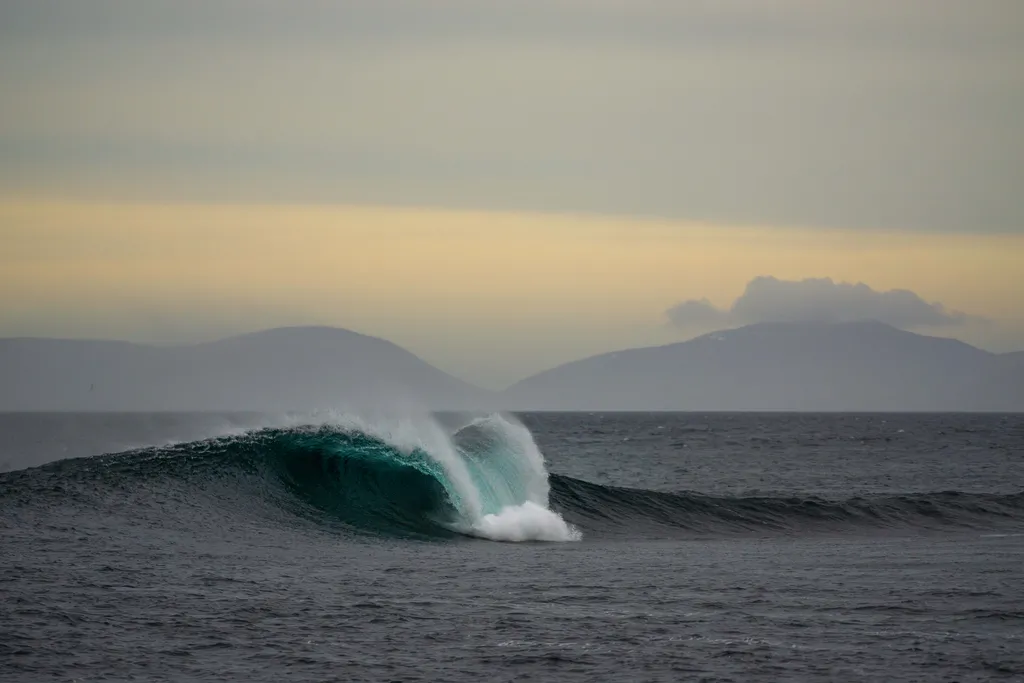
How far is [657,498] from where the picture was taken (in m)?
27.3

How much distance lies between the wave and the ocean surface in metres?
0.07

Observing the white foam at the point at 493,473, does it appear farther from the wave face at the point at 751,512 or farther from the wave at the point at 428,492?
the wave face at the point at 751,512

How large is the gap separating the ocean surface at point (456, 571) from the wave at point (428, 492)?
7 centimetres

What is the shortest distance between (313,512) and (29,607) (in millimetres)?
9050

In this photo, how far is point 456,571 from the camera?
55.2ft

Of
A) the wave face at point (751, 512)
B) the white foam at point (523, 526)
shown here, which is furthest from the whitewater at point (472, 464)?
the wave face at point (751, 512)

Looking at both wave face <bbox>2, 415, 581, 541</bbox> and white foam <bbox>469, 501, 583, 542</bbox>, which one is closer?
white foam <bbox>469, 501, 583, 542</bbox>

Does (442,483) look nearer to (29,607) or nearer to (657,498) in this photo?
(657,498)

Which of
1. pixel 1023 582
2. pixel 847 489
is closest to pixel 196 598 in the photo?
pixel 1023 582

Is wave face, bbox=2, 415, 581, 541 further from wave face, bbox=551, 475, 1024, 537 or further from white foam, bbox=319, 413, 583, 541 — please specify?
wave face, bbox=551, 475, 1024, 537

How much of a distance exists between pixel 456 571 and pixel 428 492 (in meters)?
6.52

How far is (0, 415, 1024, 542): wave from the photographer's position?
2189 cm

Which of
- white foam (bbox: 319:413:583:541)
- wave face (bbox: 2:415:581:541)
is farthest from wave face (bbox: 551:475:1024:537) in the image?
wave face (bbox: 2:415:581:541)

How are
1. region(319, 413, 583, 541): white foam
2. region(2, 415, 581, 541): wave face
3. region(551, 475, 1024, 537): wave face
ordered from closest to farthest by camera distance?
1. region(319, 413, 583, 541): white foam
2. region(2, 415, 581, 541): wave face
3. region(551, 475, 1024, 537): wave face
